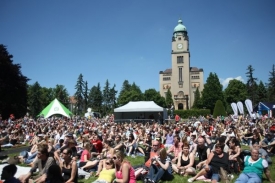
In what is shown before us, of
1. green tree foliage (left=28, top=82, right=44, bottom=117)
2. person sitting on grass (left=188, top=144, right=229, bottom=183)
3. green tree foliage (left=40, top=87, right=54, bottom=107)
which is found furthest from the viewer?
green tree foliage (left=40, top=87, right=54, bottom=107)


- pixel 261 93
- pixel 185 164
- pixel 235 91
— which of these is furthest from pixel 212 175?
pixel 261 93

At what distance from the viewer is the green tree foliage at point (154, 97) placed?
206 feet

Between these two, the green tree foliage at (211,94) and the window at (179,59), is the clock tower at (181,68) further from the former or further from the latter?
the green tree foliage at (211,94)

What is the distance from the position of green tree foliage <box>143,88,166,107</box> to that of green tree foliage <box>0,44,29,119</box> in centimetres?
3521

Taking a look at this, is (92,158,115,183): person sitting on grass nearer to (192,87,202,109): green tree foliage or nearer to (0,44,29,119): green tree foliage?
(0,44,29,119): green tree foliage

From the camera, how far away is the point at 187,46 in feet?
227

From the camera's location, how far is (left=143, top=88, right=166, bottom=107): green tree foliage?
62.9 m

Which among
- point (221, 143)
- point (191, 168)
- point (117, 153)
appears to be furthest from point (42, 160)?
point (221, 143)

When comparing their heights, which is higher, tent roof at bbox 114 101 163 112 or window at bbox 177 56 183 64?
window at bbox 177 56 183 64

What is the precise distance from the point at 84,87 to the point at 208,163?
212 feet

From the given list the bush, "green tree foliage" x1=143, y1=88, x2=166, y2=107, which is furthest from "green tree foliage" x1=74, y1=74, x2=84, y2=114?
the bush

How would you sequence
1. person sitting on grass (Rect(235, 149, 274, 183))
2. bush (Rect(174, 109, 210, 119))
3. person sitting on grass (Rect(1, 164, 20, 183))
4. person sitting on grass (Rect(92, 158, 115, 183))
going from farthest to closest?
bush (Rect(174, 109, 210, 119))
person sitting on grass (Rect(92, 158, 115, 183))
person sitting on grass (Rect(235, 149, 274, 183))
person sitting on grass (Rect(1, 164, 20, 183))

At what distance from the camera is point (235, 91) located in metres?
63.9

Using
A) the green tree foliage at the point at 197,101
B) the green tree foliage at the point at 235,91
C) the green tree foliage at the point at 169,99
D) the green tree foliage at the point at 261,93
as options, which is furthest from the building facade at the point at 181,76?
the green tree foliage at the point at 261,93
